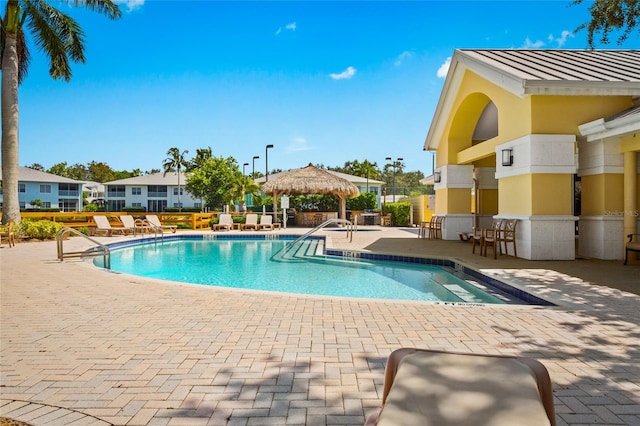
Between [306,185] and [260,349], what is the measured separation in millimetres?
19432

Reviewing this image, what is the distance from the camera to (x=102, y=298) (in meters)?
5.52

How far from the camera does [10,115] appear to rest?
15188 mm

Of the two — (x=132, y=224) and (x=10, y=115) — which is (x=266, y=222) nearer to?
(x=132, y=224)

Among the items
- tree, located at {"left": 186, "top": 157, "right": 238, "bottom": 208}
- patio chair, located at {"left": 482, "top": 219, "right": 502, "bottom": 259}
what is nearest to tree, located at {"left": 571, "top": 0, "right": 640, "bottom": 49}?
patio chair, located at {"left": 482, "top": 219, "right": 502, "bottom": 259}

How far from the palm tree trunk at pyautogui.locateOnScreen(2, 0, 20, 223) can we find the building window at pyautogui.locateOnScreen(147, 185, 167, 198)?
38.6 m

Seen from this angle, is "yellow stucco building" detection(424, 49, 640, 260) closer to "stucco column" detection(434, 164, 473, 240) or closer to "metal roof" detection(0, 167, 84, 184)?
"stucco column" detection(434, 164, 473, 240)

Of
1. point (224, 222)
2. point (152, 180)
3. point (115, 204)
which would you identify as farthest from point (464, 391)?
point (115, 204)

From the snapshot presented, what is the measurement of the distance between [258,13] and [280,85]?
27.9 ft

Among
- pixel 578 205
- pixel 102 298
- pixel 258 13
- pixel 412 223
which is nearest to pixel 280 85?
pixel 258 13

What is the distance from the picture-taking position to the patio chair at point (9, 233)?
1301 cm

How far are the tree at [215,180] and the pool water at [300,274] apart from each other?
2033 cm

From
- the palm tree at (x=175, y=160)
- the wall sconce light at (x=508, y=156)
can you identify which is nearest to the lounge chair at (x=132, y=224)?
the wall sconce light at (x=508, y=156)

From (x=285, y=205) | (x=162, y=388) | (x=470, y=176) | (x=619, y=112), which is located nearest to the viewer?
(x=162, y=388)

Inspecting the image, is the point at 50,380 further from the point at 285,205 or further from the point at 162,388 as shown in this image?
the point at 285,205
